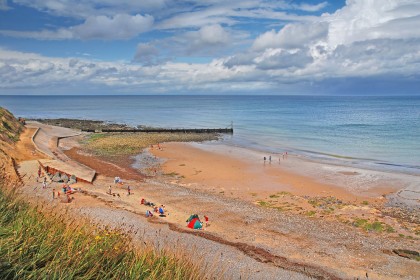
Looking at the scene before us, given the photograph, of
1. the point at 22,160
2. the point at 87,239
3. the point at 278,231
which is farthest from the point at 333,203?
the point at 22,160

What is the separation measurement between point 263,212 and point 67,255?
1820 cm

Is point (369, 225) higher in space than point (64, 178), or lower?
lower

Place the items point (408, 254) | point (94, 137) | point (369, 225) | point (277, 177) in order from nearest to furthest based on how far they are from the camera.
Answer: point (408, 254) → point (369, 225) → point (277, 177) → point (94, 137)

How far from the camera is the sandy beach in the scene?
590 inches

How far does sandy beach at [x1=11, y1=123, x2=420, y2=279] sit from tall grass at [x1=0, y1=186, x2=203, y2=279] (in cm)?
79

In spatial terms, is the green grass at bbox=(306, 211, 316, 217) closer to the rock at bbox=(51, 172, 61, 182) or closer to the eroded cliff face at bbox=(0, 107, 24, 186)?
the eroded cliff face at bbox=(0, 107, 24, 186)

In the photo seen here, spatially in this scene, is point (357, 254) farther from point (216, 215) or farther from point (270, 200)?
point (270, 200)

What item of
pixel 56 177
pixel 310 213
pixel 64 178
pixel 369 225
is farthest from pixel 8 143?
pixel 369 225

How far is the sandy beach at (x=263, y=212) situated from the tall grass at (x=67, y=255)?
792 mm

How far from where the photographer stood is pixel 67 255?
5.73m

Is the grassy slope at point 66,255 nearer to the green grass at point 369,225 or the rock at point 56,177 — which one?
the green grass at point 369,225

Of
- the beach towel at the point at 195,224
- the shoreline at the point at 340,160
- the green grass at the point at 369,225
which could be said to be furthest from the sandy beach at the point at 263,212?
the shoreline at the point at 340,160

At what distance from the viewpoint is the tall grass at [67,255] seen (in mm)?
5352

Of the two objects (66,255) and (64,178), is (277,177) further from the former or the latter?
(66,255)
